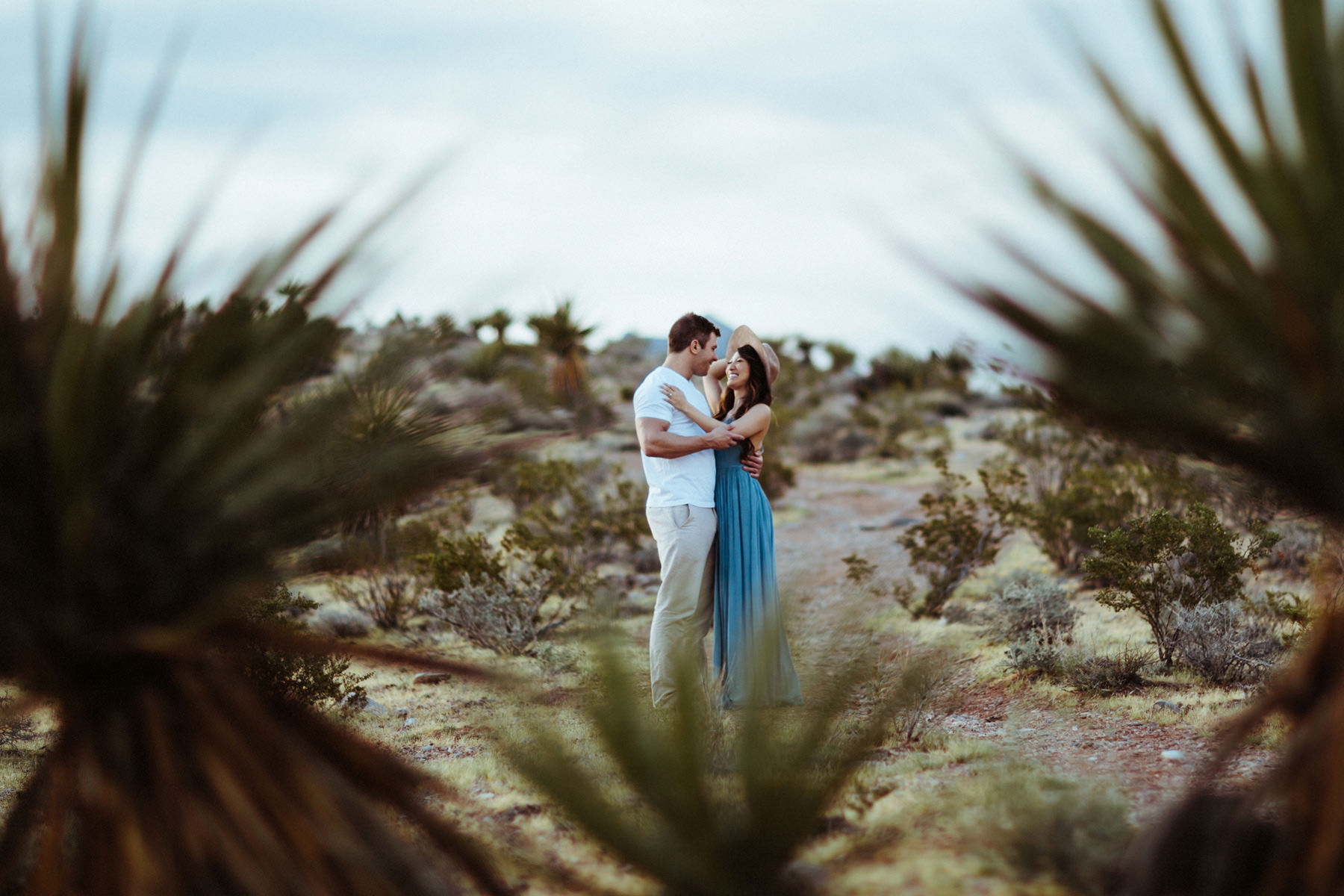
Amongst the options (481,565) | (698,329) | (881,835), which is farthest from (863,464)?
(881,835)

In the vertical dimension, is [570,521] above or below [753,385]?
below

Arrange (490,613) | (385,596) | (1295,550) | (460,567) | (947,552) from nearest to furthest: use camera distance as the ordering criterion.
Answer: (490,613)
(460,567)
(1295,550)
(385,596)
(947,552)

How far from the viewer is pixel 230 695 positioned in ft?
6.59

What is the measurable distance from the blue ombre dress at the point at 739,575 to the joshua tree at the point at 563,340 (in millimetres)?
17912

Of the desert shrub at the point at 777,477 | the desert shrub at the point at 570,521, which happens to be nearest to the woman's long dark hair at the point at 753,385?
the desert shrub at the point at 570,521

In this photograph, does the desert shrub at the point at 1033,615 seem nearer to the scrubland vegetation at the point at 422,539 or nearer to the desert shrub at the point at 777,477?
the scrubland vegetation at the point at 422,539

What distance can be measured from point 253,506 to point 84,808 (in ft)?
2.26

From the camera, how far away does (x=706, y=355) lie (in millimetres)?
4844

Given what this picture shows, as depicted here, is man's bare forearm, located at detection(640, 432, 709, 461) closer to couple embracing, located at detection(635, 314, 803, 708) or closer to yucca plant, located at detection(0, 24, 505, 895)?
couple embracing, located at detection(635, 314, 803, 708)

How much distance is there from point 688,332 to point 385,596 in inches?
191

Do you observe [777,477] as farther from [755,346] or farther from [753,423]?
[753,423]

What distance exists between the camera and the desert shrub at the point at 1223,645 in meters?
5.44

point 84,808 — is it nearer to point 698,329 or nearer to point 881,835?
point 881,835

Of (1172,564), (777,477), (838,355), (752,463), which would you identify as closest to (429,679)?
(752,463)
